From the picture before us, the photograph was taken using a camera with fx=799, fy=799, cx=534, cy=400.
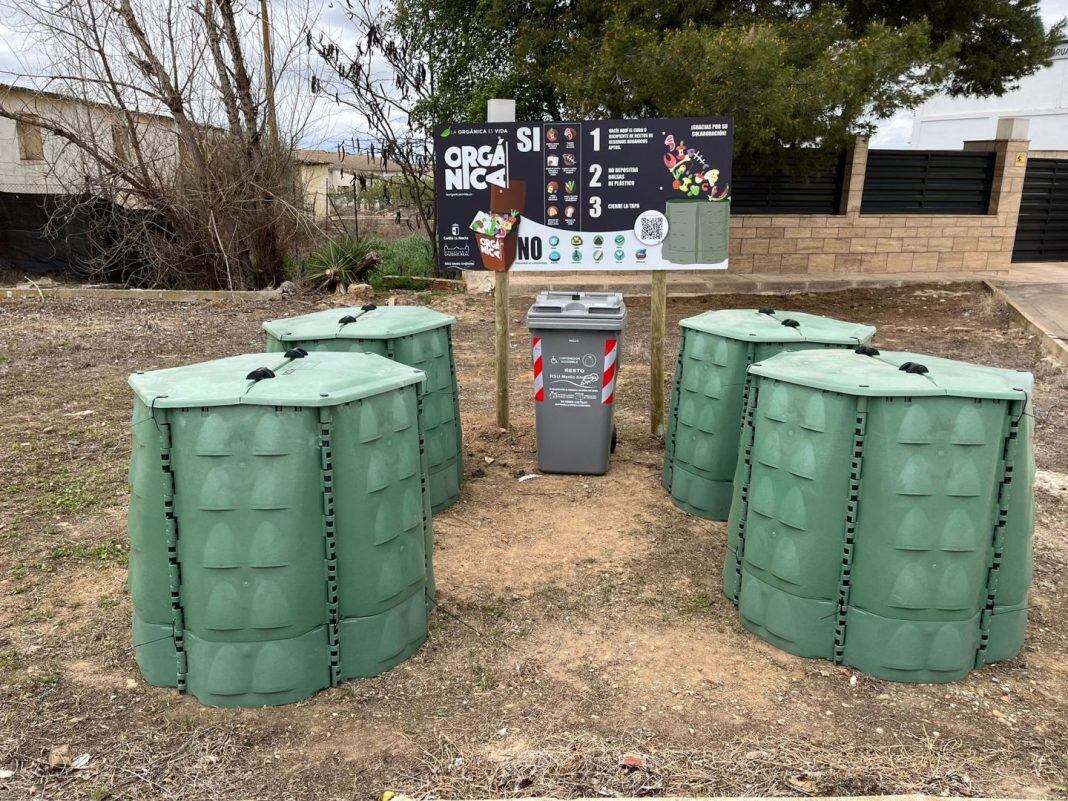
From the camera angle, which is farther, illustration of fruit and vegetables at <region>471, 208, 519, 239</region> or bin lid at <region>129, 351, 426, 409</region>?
illustration of fruit and vegetables at <region>471, 208, 519, 239</region>

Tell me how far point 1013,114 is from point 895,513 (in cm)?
2883

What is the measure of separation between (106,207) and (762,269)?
430 inches

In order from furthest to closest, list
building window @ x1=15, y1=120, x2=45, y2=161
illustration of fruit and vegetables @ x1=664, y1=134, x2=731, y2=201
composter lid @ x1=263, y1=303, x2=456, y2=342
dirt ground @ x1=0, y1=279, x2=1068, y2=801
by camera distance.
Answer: building window @ x1=15, y1=120, x2=45, y2=161, illustration of fruit and vegetables @ x1=664, y1=134, x2=731, y2=201, composter lid @ x1=263, y1=303, x2=456, y2=342, dirt ground @ x1=0, y1=279, x2=1068, y2=801

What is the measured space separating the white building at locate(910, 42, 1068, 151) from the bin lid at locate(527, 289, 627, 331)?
2119cm

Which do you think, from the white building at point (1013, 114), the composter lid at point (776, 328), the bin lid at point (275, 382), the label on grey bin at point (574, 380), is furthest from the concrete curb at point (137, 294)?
the white building at point (1013, 114)

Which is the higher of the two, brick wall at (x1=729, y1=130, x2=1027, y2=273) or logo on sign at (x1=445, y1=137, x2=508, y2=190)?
logo on sign at (x1=445, y1=137, x2=508, y2=190)

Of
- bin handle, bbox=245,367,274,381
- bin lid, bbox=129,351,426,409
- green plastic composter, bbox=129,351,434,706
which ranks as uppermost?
bin handle, bbox=245,367,274,381

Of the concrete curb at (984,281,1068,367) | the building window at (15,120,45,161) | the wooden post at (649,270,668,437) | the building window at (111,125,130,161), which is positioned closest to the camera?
the wooden post at (649,270,668,437)

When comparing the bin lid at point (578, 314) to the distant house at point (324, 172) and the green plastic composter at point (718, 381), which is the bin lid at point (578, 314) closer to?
the green plastic composter at point (718, 381)

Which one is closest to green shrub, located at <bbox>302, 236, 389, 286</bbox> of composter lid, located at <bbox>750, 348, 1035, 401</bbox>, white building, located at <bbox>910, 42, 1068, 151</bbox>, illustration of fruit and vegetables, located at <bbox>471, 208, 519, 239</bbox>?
illustration of fruit and vegetables, located at <bbox>471, 208, 519, 239</bbox>

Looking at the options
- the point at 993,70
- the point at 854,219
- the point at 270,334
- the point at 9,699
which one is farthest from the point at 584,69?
the point at 9,699

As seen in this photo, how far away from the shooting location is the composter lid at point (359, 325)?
4500 mm

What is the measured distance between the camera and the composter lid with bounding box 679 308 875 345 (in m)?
4.54

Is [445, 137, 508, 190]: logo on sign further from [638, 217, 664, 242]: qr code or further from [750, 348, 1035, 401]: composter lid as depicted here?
[750, 348, 1035, 401]: composter lid
